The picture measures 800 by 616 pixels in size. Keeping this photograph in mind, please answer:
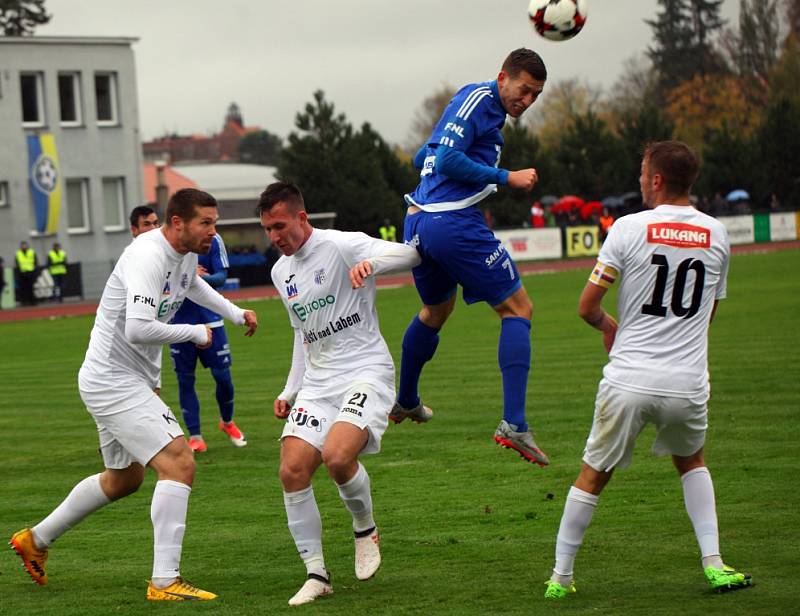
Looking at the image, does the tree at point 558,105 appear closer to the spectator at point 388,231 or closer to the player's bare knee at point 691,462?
the spectator at point 388,231

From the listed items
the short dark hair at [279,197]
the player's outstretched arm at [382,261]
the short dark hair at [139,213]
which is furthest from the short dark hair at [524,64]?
the short dark hair at [139,213]

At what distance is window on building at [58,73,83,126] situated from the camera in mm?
55562

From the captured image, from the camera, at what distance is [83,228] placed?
185 feet

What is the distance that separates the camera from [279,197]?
306 inches

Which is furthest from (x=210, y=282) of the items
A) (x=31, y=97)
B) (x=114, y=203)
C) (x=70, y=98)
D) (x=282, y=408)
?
(x=114, y=203)

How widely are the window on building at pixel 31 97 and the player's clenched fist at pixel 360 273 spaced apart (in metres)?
49.8

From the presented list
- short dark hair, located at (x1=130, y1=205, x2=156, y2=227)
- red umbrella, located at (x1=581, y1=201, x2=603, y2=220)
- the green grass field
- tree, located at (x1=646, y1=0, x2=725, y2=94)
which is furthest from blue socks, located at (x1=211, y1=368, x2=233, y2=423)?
tree, located at (x1=646, y1=0, x2=725, y2=94)

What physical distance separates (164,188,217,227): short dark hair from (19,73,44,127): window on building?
49.2m

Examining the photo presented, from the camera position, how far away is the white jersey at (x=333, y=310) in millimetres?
7941

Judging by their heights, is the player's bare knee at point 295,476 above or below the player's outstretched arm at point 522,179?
below

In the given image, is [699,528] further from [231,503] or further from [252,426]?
[252,426]

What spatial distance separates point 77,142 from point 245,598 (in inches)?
1985

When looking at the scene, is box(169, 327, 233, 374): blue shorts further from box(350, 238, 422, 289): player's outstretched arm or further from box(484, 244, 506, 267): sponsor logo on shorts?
box(350, 238, 422, 289): player's outstretched arm

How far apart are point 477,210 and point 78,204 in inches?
1959
